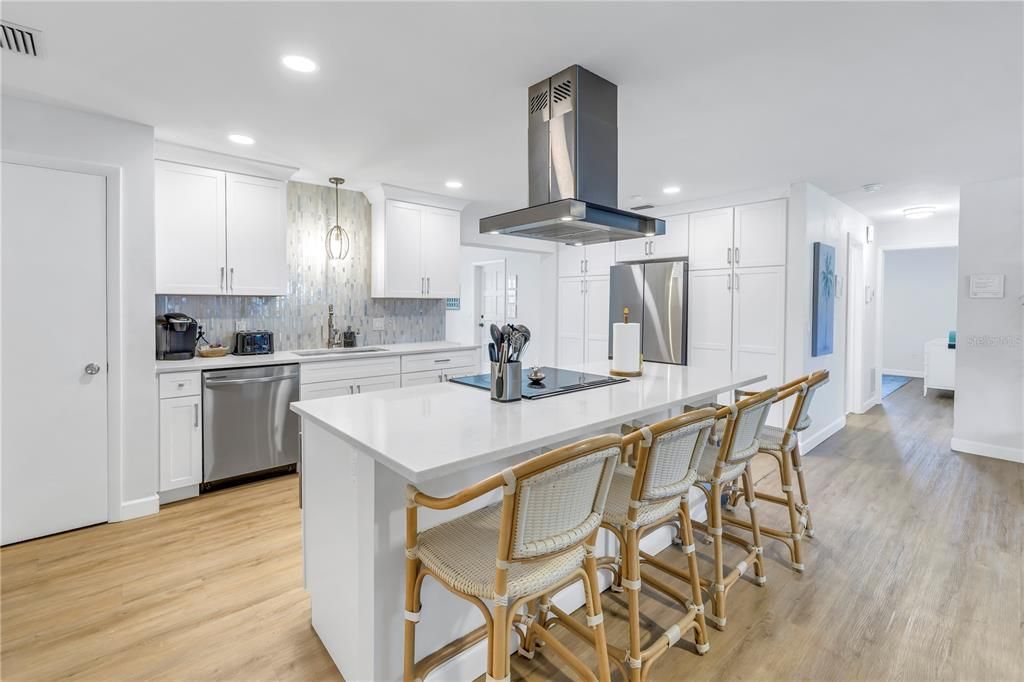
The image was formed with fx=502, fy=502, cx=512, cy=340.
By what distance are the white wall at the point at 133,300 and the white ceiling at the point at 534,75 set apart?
16 centimetres

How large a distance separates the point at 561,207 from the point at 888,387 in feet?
26.9

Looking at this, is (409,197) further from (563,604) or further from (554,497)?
(554,497)

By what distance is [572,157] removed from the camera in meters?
2.28

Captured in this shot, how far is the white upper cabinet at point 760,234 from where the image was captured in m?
4.41

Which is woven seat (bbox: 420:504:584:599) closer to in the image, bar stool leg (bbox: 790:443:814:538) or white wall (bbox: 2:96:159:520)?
bar stool leg (bbox: 790:443:814:538)

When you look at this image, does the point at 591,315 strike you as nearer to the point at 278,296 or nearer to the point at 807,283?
the point at 807,283

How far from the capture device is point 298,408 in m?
1.92

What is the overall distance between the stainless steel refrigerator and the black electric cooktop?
266 centimetres

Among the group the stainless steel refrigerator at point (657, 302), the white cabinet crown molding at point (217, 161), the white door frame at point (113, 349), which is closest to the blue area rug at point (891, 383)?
the stainless steel refrigerator at point (657, 302)

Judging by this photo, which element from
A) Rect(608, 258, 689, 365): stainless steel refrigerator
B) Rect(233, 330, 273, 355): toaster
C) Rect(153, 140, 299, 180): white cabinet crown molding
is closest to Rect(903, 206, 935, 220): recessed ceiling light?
Rect(608, 258, 689, 365): stainless steel refrigerator

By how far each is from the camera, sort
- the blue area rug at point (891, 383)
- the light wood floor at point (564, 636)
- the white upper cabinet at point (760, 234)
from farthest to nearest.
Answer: the blue area rug at point (891, 383) → the white upper cabinet at point (760, 234) → the light wood floor at point (564, 636)

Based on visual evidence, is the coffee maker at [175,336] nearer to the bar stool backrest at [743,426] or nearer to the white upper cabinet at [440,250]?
the white upper cabinet at [440,250]

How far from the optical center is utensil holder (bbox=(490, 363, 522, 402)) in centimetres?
204

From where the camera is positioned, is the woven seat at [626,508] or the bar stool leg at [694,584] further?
the bar stool leg at [694,584]
